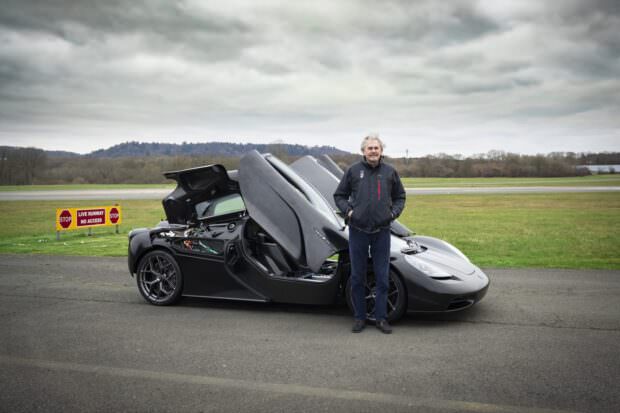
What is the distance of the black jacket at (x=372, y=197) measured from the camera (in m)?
5.18

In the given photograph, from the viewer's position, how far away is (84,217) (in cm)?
1614

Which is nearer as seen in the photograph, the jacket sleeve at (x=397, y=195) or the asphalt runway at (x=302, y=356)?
the asphalt runway at (x=302, y=356)

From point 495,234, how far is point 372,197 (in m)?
11.2

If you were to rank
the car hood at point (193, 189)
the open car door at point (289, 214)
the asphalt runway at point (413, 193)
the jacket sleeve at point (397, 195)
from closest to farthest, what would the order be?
the jacket sleeve at point (397, 195)
the open car door at point (289, 214)
the car hood at point (193, 189)
the asphalt runway at point (413, 193)

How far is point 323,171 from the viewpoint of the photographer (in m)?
7.52

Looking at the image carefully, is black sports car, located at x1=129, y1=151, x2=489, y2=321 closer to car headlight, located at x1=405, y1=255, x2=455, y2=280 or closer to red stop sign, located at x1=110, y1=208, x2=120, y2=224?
car headlight, located at x1=405, y1=255, x2=455, y2=280

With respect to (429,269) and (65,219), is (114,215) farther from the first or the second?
(429,269)

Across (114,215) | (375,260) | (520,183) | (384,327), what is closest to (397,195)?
(375,260)

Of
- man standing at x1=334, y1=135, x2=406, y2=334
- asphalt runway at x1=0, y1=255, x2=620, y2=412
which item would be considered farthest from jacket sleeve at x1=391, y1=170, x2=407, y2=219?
asphalt runway at x1=0, y1=255, x2=620, y2=412

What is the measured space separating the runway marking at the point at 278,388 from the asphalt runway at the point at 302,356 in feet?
0.05

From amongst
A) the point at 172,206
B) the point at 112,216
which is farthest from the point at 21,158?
the point at 172,206

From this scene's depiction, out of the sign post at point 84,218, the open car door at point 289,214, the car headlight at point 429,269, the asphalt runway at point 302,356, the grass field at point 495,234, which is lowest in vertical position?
the grass field at point 495,234

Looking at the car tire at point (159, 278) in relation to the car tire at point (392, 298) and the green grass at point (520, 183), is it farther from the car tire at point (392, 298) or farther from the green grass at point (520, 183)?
the green grass at point (520, 183)

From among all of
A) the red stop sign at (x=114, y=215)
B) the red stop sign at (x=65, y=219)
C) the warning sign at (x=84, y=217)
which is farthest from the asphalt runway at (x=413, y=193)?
the red stop sign at (x=65, y=219)
